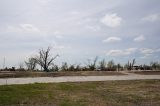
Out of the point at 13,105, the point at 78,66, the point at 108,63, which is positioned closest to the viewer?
the point at 13,105

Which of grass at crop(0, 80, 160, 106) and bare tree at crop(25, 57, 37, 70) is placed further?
bare tree at crop(25, 57, 37, 70)

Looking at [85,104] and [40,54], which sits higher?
[40,54]

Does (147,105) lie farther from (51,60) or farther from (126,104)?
(51,60)

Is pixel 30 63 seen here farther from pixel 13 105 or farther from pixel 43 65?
pixel 13 105

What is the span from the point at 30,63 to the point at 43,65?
13.4 metres

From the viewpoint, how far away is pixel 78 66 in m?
83.3

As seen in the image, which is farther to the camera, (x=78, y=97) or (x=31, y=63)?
(x=31, y=63)

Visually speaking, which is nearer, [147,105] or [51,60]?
[147,105]

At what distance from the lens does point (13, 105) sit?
12367 millimetres

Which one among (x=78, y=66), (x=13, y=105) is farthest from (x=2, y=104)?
(x=78, y=66)

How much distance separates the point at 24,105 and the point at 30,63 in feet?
287

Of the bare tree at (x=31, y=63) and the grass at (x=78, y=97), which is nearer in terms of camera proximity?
the grass at (x=78, y=97)

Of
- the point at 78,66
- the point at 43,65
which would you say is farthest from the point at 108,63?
the point at 43,65

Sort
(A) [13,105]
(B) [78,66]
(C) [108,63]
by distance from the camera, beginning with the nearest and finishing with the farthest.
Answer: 1. (A) [13,105]
2. (B) [78,66]
3. (C) [108,63]
